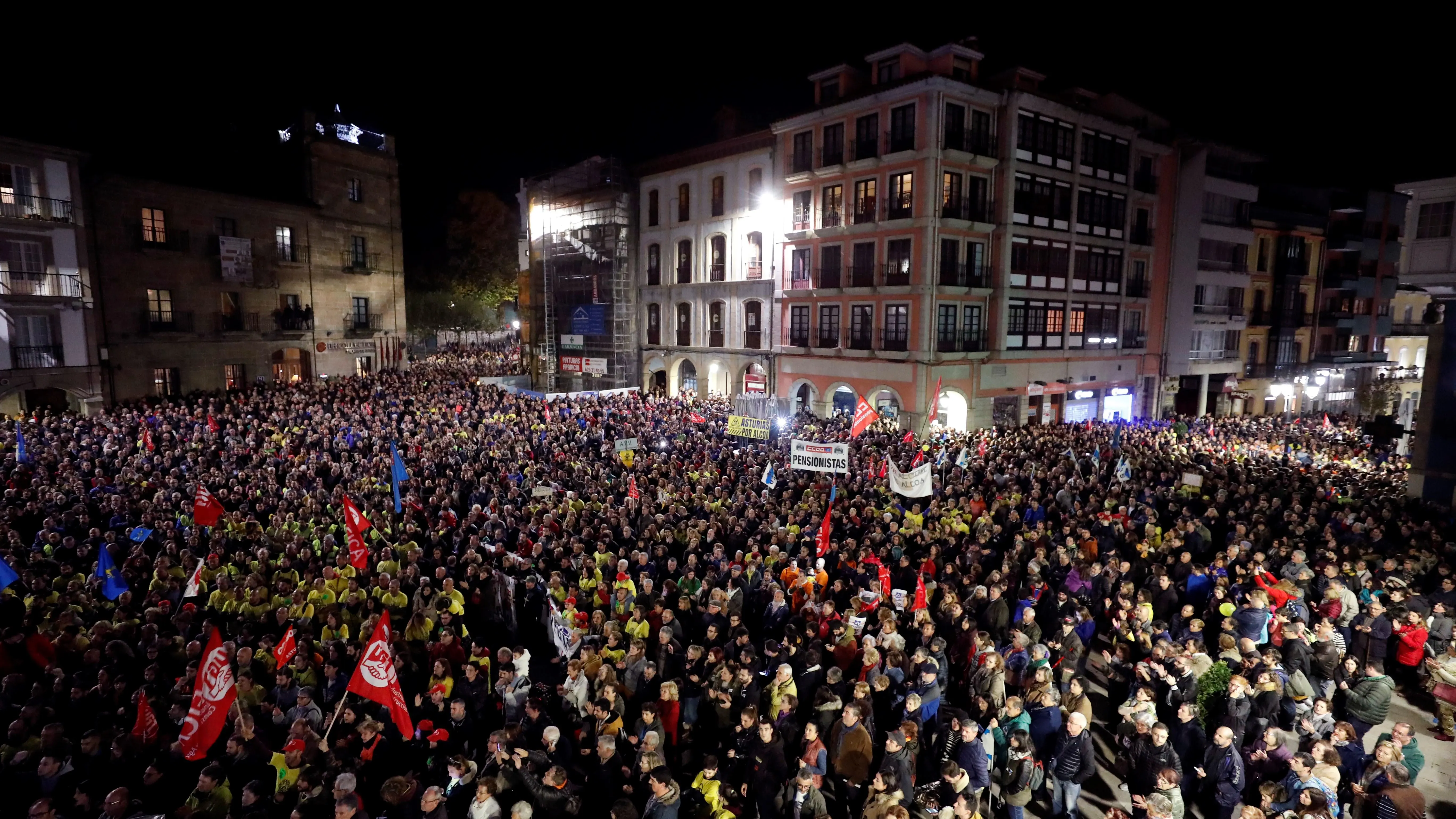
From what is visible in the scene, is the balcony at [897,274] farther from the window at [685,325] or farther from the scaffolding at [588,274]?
the scaffolding at [588,274]

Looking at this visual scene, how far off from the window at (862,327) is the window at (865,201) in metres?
3.64

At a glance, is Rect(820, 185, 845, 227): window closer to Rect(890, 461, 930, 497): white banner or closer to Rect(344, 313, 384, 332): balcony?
Rect(890, 461, 930, 497): white banner

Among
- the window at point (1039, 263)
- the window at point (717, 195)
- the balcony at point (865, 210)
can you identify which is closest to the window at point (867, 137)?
the balcony at point (865, 210)

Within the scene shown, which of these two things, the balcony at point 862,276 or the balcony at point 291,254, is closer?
the balcony at point 862,276

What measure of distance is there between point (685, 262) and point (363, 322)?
743 inches

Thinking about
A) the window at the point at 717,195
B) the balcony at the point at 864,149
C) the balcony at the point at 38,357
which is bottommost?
the balcony at the point at 38,357

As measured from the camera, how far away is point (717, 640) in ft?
31.1

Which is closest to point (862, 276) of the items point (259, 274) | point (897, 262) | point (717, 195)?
point (897, 262)

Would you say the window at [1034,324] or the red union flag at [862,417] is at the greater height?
the window at [1034,324]

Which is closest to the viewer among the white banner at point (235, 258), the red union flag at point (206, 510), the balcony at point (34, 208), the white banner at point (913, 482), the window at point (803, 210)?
the red union flag at point (206, 510)

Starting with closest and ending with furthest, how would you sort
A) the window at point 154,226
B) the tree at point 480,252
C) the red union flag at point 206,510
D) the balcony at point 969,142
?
the red union flag at point 206,510 < the balcony at point 969,142 < the window at point 154,226 < the tree at point 480,252

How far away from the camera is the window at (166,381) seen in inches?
1286

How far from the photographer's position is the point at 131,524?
553 inches

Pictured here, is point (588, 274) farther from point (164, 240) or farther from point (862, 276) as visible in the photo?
point (164, 240)
